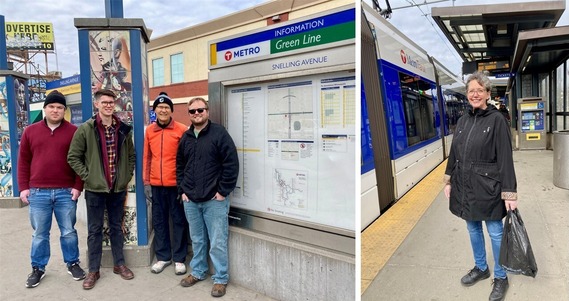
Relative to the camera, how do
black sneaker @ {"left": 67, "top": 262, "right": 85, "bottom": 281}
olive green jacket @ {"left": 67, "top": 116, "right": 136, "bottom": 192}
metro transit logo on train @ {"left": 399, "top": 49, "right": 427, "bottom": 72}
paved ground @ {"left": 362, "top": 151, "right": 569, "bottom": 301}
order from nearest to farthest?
paved ground @ {"left": 362, "top": 151, "right": 569, "bottom": 301}, olive green jacket @ {"left": 67, "top": 116, "right": 136, "bottom": 192}, black sneaker @ {"left": 67, "top": 262, "right": 85, "bottom": 281}, metro transit logo on train @ {"left": 399, "top": 49, "right": 427, "bottom": 72}

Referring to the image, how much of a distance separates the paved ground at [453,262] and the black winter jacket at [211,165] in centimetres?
144

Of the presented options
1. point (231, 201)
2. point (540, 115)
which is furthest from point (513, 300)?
point (540, 115)

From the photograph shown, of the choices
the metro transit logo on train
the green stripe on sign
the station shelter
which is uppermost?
the station shelter

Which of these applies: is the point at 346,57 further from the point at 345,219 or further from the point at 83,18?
the point at 83,18

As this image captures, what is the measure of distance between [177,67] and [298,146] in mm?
23630

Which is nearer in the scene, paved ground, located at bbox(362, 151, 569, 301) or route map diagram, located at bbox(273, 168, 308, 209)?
paved ground, located at bbox(362, 151, 569, 301)

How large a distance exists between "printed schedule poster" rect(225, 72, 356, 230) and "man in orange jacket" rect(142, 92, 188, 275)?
616 mm

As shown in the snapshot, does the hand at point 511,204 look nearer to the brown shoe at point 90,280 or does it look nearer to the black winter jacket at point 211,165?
the black winter jacket at point 211,165

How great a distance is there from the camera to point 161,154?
398cm

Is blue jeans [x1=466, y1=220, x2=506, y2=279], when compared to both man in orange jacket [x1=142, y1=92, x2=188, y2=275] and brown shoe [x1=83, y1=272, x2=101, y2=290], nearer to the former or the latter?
man in orange jacket [x1=142, y1=92, x2=188, y2=275]

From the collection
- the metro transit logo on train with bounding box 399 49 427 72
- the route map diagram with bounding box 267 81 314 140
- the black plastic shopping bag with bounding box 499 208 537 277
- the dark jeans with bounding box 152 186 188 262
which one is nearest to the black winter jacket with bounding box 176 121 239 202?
the route map diagram with bounding box 267 81 314 140

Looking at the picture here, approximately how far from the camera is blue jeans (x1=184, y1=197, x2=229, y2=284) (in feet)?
11.7

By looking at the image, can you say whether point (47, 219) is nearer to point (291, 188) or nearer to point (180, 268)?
point (180, 268)

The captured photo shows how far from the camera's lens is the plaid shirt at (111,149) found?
157 inches
